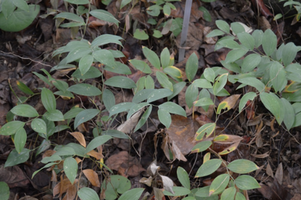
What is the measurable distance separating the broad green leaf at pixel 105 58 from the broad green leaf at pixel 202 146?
55 cm

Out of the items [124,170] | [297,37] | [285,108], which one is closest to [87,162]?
[124,170]

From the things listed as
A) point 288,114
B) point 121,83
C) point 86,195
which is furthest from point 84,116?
point 288,114

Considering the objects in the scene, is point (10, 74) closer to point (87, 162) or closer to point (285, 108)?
point (87, 162)

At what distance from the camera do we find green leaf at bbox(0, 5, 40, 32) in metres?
1.67

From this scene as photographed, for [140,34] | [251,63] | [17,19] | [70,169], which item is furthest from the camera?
[140,34]

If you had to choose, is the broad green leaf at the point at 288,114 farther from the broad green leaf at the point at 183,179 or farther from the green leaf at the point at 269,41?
the broad green leaf at the point at 183,179

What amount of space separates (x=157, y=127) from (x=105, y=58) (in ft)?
1.73

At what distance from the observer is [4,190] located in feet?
4.26

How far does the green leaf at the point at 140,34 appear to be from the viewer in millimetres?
1809

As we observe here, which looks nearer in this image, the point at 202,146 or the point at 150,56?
the point at 202,146

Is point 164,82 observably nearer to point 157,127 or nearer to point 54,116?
point 157,127

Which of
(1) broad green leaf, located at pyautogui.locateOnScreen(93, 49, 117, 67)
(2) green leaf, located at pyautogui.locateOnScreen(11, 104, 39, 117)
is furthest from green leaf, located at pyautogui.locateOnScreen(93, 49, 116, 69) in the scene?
(2) green leaf, located at pyautogui.locateOnScreen(11, 104, 39, 117)

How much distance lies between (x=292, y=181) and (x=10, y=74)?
186cm

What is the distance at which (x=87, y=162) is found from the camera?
1438mm
